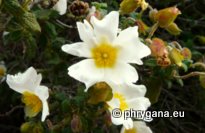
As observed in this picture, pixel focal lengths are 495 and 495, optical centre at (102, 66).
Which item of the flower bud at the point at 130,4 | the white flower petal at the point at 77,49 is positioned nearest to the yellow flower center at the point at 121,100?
the white flower petal at the point at 77,49

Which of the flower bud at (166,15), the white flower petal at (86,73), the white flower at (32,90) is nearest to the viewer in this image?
the white flower petal at (86,73)

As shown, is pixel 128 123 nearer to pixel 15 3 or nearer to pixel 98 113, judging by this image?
pixel 98 113

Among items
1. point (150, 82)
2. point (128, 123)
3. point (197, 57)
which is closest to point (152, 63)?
point (150, 82)

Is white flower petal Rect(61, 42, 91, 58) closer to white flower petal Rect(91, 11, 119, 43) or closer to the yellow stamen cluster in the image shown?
white flower petal Rect(91, 11, 119, 43)

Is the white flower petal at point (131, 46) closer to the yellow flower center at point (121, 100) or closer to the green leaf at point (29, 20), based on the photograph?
the yellow flower center at point (121, 100)

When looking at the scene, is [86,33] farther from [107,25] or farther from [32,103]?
[32,103]

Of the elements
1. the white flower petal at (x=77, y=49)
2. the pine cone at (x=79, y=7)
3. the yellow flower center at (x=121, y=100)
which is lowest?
the yellow flower center at (x=121, y=100)
